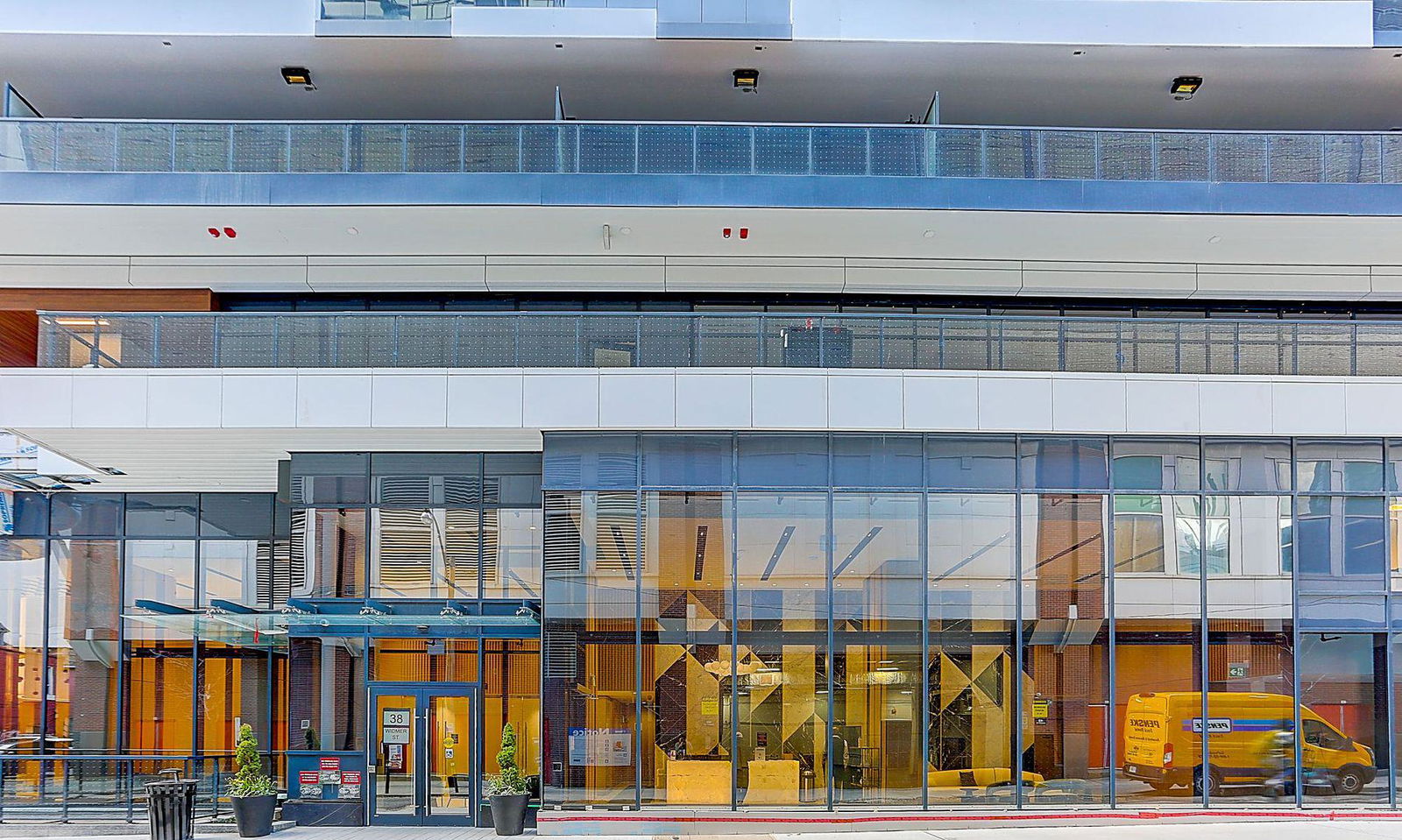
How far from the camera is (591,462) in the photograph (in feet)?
58.4

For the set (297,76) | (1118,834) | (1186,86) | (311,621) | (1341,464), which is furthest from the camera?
(1186,86)

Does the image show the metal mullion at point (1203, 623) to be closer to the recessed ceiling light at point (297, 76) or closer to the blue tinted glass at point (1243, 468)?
the blue tinted glass at point (1243, 468)

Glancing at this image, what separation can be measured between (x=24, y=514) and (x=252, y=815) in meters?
8.50

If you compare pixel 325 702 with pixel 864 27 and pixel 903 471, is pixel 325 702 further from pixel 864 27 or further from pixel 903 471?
pixel 864 27

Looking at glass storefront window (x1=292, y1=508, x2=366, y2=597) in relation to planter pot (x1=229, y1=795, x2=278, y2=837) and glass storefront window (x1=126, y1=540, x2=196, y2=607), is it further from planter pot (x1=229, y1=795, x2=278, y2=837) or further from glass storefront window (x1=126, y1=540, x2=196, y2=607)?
glass storefront window (x1=126, y1=540, x2=196, y2=607)

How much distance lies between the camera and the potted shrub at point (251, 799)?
17.6m

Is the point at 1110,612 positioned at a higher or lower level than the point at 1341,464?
lower

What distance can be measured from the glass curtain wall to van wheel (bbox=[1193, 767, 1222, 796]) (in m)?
0.04

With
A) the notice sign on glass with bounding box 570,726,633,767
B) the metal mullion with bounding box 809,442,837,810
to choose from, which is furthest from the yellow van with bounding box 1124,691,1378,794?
the notice sign on glass with bounding box 570,726,633,767

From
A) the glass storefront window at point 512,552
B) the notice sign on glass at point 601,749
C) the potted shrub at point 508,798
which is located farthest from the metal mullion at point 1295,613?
the glass storefront window at point 512,552

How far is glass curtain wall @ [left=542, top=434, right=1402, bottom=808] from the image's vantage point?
A: 17.4 meters

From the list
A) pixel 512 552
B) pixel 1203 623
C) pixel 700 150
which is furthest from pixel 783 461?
pixel 1203 623

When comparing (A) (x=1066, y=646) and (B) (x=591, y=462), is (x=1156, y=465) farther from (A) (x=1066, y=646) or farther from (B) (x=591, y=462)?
(B) (x=591, y=462)

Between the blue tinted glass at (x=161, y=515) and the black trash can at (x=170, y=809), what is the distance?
660 cm
